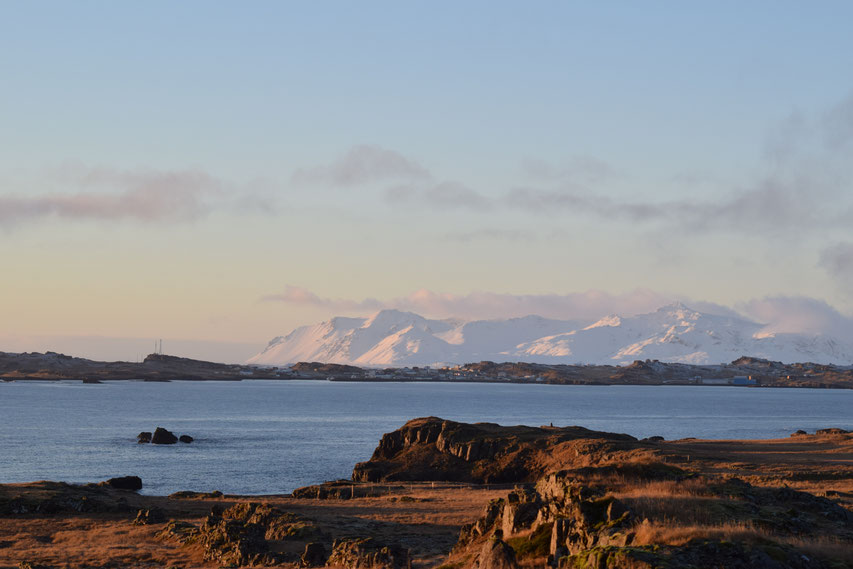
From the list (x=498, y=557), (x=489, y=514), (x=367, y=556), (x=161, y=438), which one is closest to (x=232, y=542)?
(x=367, y=556)

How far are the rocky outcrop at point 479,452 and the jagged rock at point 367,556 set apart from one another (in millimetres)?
43134

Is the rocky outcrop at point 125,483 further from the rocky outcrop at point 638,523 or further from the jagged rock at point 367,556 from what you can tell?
the rocky outcrop at point 638,523

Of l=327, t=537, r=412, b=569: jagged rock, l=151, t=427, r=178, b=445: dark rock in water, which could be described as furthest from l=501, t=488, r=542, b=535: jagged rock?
l=151, t=427, r=178, b=445: dark rock in water

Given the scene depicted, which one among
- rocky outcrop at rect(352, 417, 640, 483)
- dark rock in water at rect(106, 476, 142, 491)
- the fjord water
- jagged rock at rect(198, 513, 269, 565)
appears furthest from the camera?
the fjord water

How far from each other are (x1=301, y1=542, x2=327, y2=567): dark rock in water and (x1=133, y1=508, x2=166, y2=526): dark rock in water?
18162 mm

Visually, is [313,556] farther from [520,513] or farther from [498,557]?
[498,557]

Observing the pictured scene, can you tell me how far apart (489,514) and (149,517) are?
1105 inches

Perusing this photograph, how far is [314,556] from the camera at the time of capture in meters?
37.4

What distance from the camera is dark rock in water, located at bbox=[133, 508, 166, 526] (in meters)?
52.0

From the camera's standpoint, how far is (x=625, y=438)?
305 ft

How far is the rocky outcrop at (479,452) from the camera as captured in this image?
81625mm

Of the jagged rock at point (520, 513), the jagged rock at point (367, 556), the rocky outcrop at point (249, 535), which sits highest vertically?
the jagged rock at point (520, 513)

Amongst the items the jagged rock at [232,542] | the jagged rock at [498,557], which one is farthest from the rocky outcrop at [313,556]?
the jagged rock at [498,557]

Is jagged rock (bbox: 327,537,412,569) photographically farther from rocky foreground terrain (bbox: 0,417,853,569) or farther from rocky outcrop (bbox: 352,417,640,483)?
rocky outcrop (bbox: 352,417,640,483)
